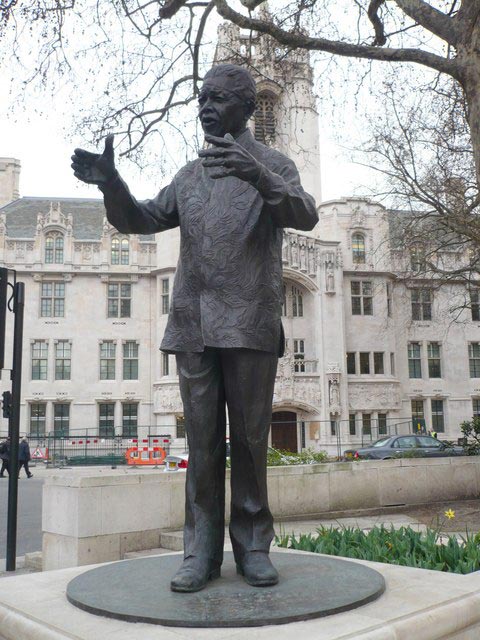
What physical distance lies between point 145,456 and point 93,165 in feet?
98.4

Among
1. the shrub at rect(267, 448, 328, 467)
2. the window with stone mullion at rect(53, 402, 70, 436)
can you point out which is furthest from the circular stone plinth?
the window with stone mullion at rect(53, 402, 70, 436)

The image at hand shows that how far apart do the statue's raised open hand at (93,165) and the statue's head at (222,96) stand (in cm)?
53

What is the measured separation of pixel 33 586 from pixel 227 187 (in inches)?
88.8

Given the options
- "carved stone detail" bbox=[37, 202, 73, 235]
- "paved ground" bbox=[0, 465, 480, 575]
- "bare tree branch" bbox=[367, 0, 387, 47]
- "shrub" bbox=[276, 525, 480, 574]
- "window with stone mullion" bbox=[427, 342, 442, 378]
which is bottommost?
"paved ground" bbox=[0, 465, 480, 575]

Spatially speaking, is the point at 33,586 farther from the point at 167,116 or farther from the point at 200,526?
the point at 167,116

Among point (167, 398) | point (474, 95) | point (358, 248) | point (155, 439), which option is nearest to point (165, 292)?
point (167, 398)

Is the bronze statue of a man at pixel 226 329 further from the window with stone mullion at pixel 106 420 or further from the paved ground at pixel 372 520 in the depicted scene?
the window with stone mullion at pixel 106 420

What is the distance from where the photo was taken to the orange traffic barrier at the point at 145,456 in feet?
104

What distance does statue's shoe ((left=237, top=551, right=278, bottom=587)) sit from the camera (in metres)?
3.13

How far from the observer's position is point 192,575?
3.12 metres

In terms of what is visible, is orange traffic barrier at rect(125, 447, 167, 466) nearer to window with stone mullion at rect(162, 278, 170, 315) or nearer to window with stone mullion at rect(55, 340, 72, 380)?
window with stone mullion at rect(55, 340, 72, 380)

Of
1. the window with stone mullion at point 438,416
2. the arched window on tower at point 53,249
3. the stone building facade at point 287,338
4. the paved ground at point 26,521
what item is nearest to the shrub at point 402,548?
the paved ground at point 26,521

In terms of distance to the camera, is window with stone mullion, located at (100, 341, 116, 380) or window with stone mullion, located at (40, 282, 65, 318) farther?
window with stone mullion, located at (40, 282, 65, 318)

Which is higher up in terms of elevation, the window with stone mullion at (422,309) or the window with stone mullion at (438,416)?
the window with stone mullion at (422,309)
